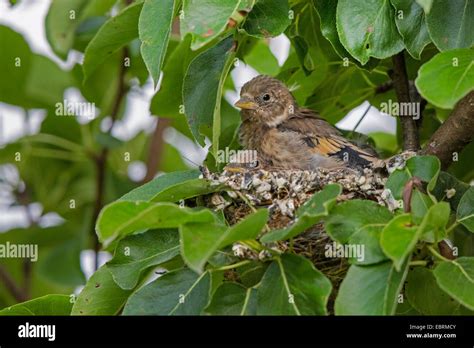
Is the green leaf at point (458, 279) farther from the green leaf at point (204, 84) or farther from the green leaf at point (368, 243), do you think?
the green leaf at point (204, 84)

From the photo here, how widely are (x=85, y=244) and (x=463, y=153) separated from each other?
263 centimetres

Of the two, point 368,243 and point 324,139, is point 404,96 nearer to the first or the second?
point 324,139

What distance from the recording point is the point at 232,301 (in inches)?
143

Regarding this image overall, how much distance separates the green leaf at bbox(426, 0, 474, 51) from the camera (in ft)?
12.3

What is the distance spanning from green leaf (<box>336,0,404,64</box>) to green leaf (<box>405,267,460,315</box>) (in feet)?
2.70

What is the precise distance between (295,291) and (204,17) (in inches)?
39.1

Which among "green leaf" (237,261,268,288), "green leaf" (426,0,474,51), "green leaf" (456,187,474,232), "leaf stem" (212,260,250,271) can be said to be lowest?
"green leaf" (237,261,268,288)

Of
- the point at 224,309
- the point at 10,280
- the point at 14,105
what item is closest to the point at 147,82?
the point at 14,105

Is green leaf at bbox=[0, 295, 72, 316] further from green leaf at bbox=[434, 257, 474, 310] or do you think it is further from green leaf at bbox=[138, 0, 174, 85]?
green leaf at bbox=[434, 257, 474, 310]

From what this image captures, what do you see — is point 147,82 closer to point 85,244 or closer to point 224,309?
point 85,244

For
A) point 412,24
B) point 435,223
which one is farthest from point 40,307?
point 412,24

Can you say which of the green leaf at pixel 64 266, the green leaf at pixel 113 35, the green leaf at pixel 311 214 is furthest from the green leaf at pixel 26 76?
the green leaf at pixel 311 214

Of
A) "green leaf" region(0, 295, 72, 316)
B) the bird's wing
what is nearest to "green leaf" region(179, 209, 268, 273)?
"green leaf" region(0, 295, 72, 316)

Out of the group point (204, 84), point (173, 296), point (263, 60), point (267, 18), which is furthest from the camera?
point (263, 60)
